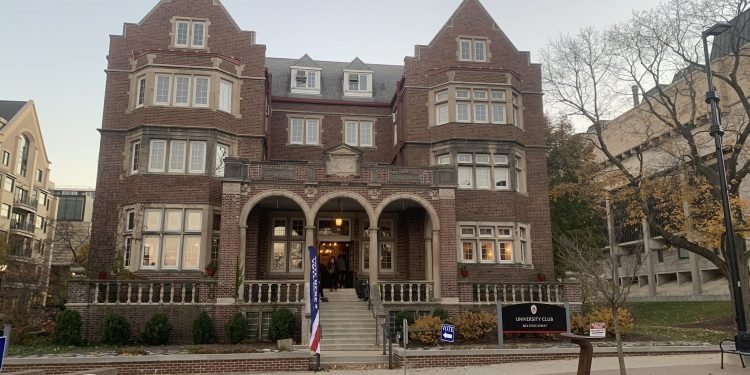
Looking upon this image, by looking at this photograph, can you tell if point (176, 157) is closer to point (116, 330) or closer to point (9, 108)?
point (116, 330)

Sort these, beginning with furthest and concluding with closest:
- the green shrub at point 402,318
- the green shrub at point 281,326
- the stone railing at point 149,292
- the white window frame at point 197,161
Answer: the white window frame at point 197,161 < the green shrub at point 402,318 < the stone railing at point 149,292 < the green shrub at point 281,326

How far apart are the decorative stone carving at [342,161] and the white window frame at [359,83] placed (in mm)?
8902

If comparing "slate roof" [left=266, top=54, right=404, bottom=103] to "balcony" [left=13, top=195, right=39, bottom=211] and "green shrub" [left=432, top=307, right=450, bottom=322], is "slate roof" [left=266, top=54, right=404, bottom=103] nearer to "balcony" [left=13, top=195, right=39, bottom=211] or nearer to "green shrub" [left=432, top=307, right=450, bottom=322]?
"green shrub" [left=432, top=307, right=450, bottom=322]

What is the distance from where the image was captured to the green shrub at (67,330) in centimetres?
1764

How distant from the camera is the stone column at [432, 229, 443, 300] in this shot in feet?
66.9

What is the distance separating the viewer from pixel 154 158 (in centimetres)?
2238

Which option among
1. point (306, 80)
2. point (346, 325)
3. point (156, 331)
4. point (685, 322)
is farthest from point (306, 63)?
point (685, 322)

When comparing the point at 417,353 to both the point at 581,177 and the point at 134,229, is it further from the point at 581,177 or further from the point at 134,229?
the point at 581,177

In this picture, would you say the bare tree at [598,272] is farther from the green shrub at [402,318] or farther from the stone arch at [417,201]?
the green shrub at [402,318]

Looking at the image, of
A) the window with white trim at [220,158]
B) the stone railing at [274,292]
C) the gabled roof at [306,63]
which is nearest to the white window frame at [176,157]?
the window with white trim at [220,158]

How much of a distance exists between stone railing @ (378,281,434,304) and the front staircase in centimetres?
94

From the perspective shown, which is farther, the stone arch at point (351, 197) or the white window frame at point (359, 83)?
the white window frame at point (359, 83)

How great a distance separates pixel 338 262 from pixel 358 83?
10613mm

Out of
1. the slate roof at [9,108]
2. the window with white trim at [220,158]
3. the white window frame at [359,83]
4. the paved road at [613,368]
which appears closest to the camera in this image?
the paved road at [613,368]
